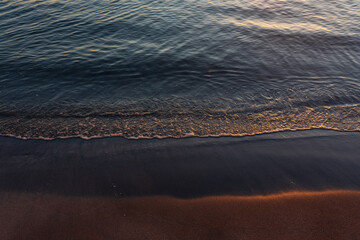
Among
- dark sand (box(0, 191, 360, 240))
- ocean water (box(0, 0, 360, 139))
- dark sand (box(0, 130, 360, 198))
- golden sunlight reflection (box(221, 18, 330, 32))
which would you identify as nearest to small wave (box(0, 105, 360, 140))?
ocean water (box(0, 0, 360, 139))

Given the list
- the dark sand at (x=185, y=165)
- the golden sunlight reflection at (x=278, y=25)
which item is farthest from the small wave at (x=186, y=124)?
the golden sunlight reflection at (x=278, y=25)

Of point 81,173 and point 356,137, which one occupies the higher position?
point 81,173

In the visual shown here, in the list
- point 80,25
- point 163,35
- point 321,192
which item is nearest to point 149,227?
point 321,192

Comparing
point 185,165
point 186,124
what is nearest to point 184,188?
point 185,165

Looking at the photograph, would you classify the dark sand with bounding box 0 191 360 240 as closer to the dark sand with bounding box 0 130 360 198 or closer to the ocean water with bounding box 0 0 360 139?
the dark sand with bounding box 0 130 360 198

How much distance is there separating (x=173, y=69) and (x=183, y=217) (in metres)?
5.89

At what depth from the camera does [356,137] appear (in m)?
6.07

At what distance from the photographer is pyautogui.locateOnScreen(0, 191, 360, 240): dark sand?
393 centimetres

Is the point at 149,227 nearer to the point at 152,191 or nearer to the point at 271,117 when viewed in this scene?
the point at 152,191

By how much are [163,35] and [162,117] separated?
18.5 feet

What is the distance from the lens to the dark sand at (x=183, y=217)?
3932 millimetres

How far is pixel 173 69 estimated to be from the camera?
9109 mm

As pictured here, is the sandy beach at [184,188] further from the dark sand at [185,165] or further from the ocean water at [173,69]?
the ocean water at [173,69]

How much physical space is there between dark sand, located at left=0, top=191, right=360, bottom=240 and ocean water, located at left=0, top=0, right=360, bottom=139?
Answer: 206cm
